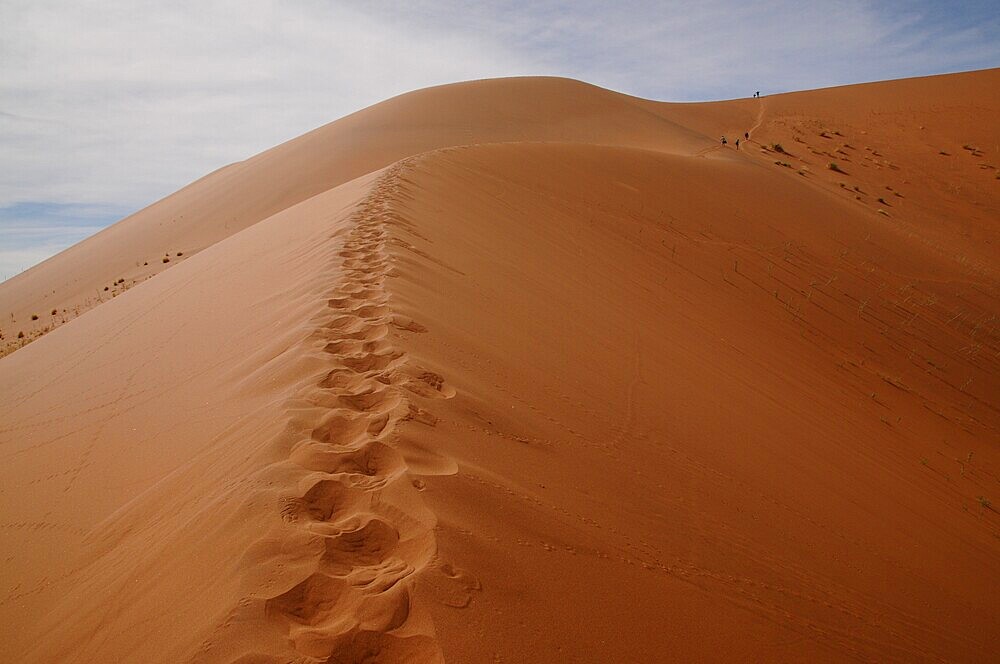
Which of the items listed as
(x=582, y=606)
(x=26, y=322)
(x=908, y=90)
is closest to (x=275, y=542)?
(x=582, y=606)

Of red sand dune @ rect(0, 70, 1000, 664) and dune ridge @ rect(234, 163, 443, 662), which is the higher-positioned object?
dune ridge @ rect(234, 163, 443, 662)

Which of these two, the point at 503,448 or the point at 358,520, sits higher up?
the point at 358,520

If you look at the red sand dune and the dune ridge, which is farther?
the red sand dune

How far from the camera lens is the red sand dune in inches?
72.9

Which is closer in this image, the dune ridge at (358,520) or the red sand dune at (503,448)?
the dune ridge at (358,520)

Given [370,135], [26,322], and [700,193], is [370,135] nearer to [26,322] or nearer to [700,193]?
[26,322]

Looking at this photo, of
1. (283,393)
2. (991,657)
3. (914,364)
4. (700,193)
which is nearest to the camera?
(991,657)

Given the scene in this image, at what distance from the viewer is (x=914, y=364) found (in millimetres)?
6730

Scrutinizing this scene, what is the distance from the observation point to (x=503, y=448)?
9.01ft

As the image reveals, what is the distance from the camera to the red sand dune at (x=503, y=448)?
1851mm

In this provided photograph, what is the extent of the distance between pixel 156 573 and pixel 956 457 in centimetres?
614

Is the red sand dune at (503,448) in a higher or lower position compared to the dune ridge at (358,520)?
lower

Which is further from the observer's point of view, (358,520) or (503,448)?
(503,448)

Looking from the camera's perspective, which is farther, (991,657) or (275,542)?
(991,657)
